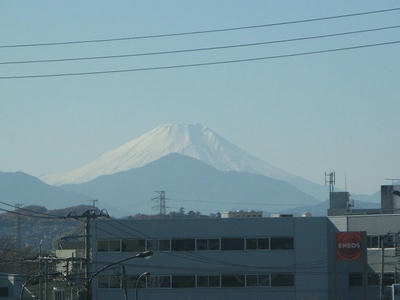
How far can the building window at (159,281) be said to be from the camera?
113812 millimetres

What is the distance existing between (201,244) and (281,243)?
8.16 m

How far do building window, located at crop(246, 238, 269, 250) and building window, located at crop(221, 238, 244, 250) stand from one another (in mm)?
714

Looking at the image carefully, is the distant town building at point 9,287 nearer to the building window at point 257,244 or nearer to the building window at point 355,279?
the building window at point 257,244

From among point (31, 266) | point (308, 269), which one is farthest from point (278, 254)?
point (31, 266)

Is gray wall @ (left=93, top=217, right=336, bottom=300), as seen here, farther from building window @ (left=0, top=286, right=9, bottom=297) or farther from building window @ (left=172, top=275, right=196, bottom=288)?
building window @ (left=0, top=286, right=9, bottom=297)

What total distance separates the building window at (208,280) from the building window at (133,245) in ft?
21.7

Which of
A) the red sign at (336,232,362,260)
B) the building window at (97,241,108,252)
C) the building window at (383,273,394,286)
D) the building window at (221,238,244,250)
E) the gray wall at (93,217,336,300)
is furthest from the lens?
the building window at (383,273,394,286)

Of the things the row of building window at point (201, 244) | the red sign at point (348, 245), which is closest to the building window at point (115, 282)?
the row of building window at point (201, 244)

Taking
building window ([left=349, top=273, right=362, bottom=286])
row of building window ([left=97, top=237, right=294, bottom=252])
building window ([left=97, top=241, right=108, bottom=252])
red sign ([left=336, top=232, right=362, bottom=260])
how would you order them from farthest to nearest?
building window ([left=349, top=273, right=362, bottom=286]) < building window ([left=97, top=241, right=108, bottom=252]) < red sign ([left=336, top=232, right=362, bottom=260]) < row of building window ([left=97, top=237, right=294, bottom=252])

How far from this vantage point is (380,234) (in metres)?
116

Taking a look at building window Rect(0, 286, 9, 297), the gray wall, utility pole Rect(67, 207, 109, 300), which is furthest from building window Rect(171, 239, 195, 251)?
utility pole Rect(67, 207, 109, 300)

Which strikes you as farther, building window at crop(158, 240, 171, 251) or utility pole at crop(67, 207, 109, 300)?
building window at crop(158, 240, 171, 251)

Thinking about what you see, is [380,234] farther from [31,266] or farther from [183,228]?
[31,266]

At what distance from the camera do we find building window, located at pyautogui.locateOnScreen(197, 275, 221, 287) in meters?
114
